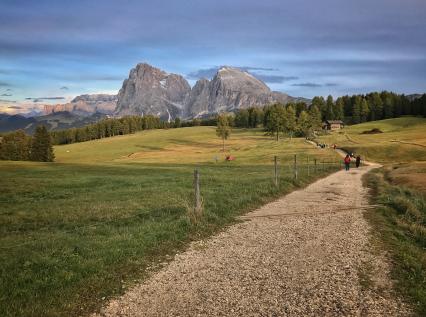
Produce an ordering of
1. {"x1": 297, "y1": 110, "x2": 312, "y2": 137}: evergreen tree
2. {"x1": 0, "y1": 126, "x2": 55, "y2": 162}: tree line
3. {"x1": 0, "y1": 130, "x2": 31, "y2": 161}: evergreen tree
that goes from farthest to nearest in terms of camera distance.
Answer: {"x1": 297, "y1": 110, "x2": 312, "y2": 137}: evergreen tree → {"x1": 0, "y1": 130, "x2": 31, "y2": 161}: evergreen tree → {"x1": 0, "y1": 126, "x2": 55, "y2": 162}: tree line

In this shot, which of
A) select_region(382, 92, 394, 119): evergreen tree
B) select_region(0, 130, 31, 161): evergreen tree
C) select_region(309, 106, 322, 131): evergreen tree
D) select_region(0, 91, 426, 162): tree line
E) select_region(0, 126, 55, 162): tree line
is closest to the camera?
select_region(0, 126, 55, 162): tree line

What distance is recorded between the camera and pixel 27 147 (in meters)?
118

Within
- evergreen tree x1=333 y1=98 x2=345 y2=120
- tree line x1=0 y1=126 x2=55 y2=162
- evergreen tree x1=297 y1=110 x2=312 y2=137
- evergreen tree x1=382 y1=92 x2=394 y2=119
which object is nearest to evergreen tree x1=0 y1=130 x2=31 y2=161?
tree line x1=0 y1=126 x2=55 y2=162

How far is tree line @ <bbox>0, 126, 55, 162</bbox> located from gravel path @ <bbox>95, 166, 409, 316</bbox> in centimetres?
10888

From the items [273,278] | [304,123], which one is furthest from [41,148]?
[273,278]

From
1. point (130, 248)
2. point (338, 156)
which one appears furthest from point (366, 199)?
point (338, 156)

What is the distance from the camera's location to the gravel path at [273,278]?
812 centimetres

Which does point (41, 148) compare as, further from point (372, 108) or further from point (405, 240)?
point (372, 108)

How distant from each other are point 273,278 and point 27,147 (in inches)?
4830

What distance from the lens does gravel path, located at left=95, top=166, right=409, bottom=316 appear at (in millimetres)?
8125

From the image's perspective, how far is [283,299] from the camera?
8.55m

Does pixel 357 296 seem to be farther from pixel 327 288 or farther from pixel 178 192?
pixel 178 192

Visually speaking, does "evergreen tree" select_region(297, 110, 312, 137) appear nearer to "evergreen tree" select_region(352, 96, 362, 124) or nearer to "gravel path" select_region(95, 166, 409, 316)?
"evergreen tree" select_region(352, 96, 362, 124)

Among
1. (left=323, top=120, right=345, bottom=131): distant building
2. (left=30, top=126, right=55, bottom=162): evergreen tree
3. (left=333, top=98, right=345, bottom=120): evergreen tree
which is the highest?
(left=333, top=98, right=345, bottom=120): evergreen tree
